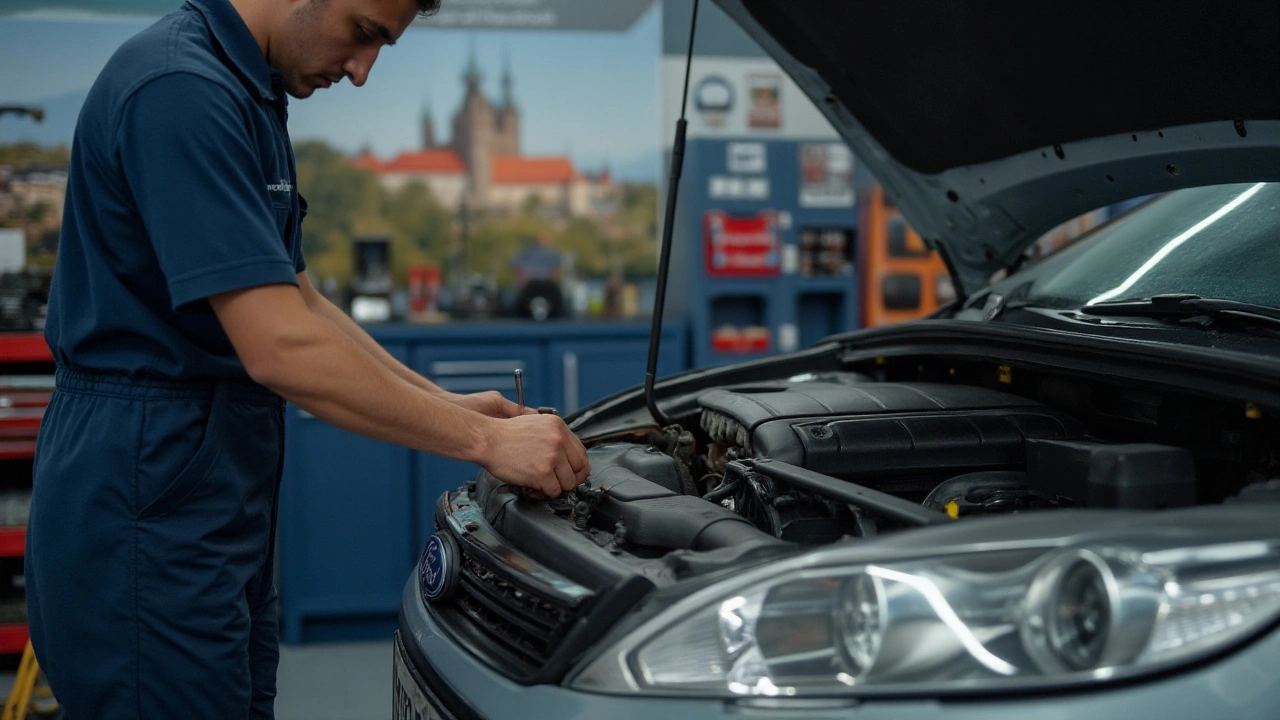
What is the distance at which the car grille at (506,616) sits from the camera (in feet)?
3.61

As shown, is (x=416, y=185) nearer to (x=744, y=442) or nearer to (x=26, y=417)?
(x=26, y=417)

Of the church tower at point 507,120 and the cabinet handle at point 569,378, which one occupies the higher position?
the church tower at point 507,120

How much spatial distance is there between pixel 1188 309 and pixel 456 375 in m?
2.67

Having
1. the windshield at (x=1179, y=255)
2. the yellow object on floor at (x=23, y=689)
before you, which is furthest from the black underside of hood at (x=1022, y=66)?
the yellow object on floor at (x=23, y=689)

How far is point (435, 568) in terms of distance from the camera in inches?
55.9

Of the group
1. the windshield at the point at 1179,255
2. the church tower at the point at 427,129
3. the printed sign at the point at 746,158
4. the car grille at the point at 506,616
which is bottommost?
the car grille at the point at 506,616

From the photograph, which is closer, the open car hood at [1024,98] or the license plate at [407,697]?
the license plate at [407,697]

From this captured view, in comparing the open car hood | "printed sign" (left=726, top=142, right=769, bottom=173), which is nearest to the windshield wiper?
the open car hood

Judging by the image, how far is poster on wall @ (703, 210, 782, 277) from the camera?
4039 millimetres

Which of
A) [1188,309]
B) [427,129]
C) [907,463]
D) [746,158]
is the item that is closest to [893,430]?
[907,463]

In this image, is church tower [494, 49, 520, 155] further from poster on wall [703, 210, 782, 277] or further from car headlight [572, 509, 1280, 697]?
car headlight [572, 509, 1280, 697]

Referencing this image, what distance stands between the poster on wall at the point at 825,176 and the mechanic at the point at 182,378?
301 cm

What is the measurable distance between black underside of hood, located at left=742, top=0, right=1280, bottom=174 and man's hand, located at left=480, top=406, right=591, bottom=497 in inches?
36.2

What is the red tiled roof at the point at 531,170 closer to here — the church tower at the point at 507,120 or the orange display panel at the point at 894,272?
the church tower at the point at 507,120
